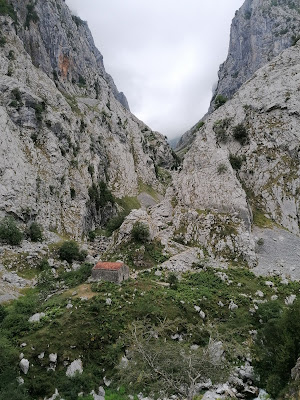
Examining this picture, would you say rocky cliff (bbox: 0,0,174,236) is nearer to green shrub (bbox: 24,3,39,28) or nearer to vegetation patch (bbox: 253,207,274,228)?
green shrub (bbox: 24,3,39,28)

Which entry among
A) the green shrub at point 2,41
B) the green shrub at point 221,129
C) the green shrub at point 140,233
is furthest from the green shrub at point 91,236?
the green shrub at point 2,41

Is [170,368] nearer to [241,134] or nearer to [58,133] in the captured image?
[241,134]

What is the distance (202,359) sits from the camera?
15680 mm

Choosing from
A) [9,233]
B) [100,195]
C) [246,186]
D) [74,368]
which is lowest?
[74,368]

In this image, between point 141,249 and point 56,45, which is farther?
point 56,45

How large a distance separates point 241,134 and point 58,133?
4322 centimetres

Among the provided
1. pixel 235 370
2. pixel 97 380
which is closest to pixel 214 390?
pixel 235 370

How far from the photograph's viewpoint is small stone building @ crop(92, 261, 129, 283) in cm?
3046

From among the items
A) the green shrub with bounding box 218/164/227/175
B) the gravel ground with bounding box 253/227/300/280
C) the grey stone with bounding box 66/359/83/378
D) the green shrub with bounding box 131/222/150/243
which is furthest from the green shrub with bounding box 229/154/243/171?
the grey stone with bounding box 66/359/83/378

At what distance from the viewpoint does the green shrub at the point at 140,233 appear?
131 feet

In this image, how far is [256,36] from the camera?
14975cm

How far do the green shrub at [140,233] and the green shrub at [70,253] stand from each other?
10.1 m

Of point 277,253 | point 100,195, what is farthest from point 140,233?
point 100,195

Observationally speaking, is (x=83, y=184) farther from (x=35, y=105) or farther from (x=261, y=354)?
(x=261, y=354)
